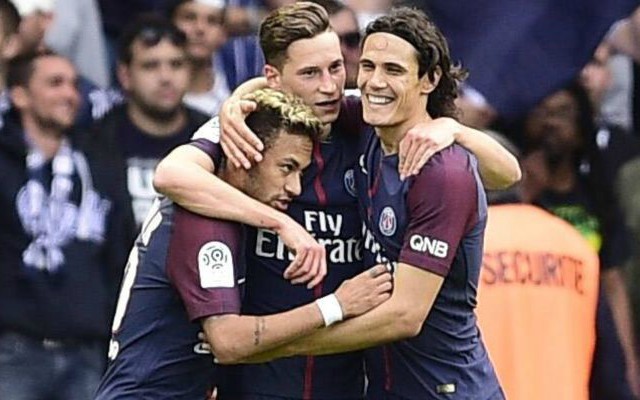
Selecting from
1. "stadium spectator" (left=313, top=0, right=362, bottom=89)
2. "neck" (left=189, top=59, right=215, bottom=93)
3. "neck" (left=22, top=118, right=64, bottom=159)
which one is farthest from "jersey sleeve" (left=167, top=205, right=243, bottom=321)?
"neck" (left=189, top=59, right=215, bottom=93)

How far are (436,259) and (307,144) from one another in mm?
616

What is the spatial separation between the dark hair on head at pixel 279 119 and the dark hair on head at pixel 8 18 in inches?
130

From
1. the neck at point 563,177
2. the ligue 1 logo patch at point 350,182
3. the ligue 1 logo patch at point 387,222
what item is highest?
the neck at point 563,177

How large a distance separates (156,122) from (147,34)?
0.45m

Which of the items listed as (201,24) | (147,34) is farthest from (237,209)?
(201,24)

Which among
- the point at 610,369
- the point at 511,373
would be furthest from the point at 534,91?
the point at 511,373

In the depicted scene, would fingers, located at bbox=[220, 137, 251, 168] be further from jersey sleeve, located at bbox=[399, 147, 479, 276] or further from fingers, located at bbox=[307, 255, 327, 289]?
jersey sleeve, located at bbox=[399, 147, 479, 276]

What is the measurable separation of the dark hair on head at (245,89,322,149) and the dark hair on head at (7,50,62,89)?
9.67 feet

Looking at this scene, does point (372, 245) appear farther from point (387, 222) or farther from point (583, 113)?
point (583, 113)

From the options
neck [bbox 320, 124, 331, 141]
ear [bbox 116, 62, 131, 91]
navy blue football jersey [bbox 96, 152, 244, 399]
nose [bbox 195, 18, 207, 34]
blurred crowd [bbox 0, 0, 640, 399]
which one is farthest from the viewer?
nose [bbox 195, 18, 207, 34]

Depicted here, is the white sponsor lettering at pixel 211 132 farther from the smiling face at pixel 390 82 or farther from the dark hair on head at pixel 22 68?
the dark hair on head at pixel 22 68

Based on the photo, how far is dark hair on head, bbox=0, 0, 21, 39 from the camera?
12.1 meters

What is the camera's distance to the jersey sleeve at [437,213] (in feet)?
29.2

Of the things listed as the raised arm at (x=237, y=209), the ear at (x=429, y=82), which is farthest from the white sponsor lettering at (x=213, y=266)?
the ear at (x=429, y=82)
